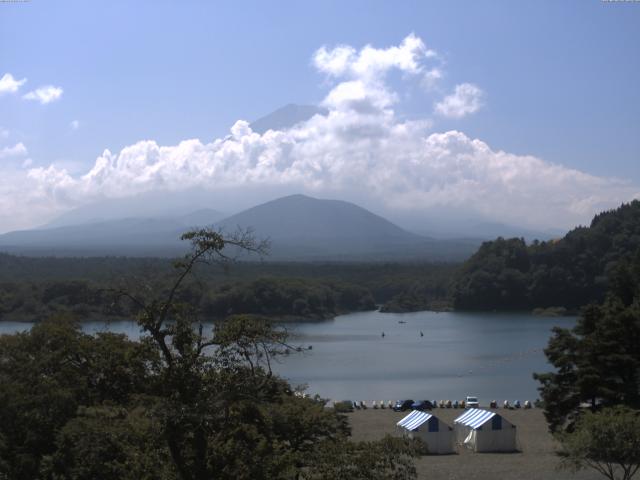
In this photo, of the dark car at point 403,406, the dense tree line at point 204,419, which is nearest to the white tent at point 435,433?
the dark car at point 403,406

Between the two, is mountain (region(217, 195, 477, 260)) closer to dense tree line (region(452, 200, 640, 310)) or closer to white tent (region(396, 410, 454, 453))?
dense tree line (region(452, 200, 640, 310))

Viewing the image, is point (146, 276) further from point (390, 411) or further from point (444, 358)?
point (444, 358)

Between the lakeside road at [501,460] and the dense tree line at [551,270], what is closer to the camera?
the lakeside road at [501,460]

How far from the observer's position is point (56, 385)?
290 inches

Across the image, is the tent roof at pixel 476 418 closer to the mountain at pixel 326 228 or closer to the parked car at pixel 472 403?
the parked car at pixel 472 403

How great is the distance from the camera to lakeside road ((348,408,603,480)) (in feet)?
35.1

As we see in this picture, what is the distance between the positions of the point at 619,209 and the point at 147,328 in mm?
50197

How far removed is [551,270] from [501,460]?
115 ft

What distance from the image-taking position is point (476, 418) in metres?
13.1

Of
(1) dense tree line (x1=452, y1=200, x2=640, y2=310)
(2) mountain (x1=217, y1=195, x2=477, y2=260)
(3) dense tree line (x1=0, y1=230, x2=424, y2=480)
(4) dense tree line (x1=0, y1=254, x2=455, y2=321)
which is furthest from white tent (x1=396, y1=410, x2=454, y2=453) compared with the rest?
(2) mountain (x1=217, y1=195, x2=477, y2=260)

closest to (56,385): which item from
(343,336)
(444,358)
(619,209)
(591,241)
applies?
(444,358)

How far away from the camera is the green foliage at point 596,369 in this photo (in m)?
11.8

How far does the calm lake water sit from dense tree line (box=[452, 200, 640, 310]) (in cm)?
409

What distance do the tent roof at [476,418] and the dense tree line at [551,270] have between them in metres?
32.6
